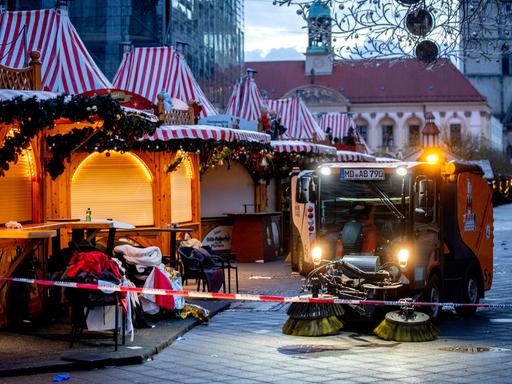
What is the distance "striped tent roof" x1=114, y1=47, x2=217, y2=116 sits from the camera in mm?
27984

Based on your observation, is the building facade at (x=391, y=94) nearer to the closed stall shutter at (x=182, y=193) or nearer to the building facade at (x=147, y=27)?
the building facade at (x=147, y=27)

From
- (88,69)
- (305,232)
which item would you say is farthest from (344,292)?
(88,69)

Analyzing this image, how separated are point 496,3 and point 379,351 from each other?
21.3 ft

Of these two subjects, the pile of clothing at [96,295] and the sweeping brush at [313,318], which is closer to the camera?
→ the pile of clothing at [96,295]

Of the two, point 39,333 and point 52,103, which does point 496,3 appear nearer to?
point 52,103

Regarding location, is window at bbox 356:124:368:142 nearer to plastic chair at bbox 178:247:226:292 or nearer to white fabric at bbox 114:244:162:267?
plastic chair at bbox 178:247:226:292

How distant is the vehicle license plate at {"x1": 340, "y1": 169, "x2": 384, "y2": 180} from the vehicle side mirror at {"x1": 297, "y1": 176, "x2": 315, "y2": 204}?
0.64 m

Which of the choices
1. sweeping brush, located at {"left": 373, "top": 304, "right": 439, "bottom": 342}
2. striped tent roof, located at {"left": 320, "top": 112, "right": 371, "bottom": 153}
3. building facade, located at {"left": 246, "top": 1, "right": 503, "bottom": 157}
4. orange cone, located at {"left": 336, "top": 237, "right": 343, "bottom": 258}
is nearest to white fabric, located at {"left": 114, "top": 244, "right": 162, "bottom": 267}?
orange cone, located at {"left": 336, "top": 237, "right": 343, "bottom": 258}

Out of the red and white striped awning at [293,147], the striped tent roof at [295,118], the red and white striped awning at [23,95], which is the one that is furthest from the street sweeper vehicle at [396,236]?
the striped tent roof at [295,118]

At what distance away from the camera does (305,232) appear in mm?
20953

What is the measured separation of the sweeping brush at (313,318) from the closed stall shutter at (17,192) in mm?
3786

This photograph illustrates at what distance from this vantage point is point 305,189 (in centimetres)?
1591

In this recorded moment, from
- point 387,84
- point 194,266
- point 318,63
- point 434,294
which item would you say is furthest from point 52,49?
point 387,84

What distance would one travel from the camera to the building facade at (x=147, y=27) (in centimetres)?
4241
